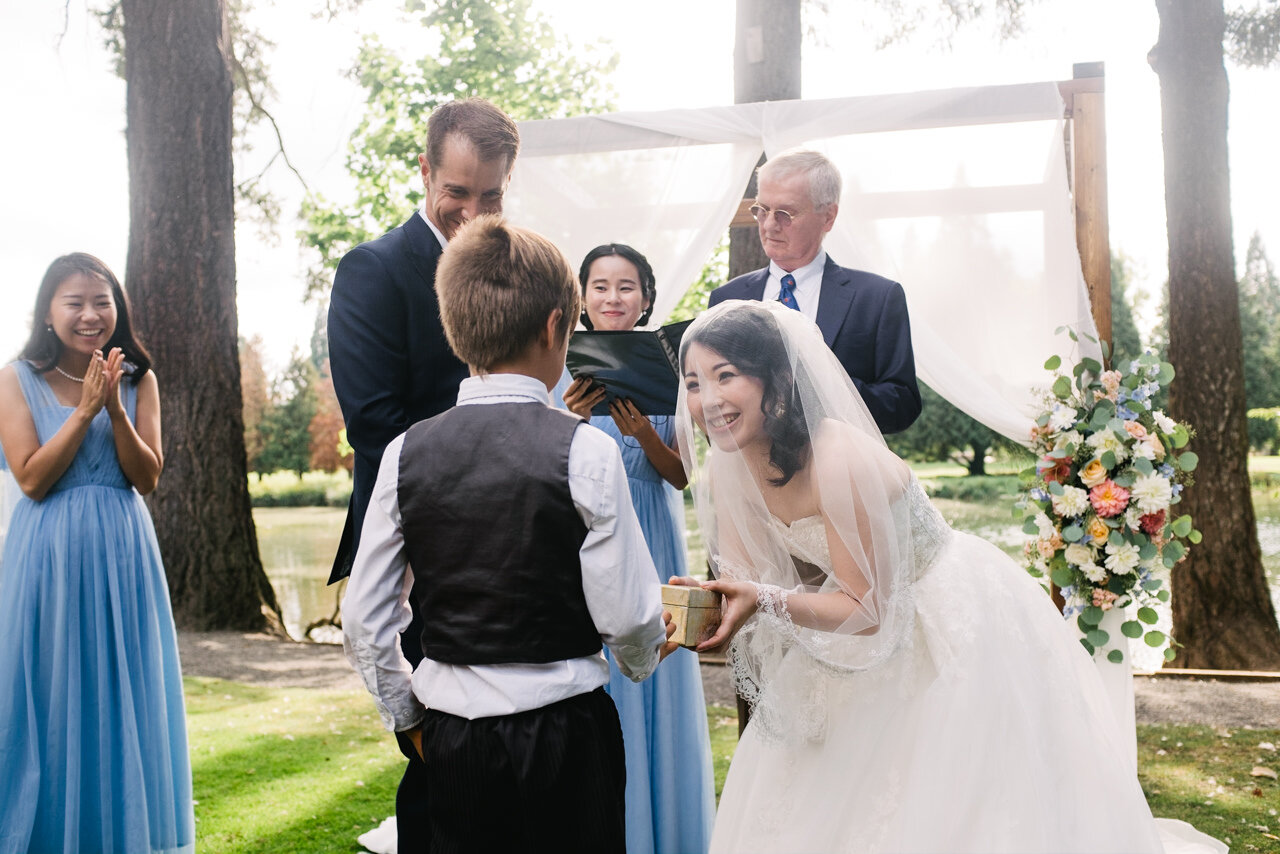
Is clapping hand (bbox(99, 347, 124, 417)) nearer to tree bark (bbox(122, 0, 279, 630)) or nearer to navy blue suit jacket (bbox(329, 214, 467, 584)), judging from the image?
navy blue suit jacket (bbox(329, 214, 467, 584))

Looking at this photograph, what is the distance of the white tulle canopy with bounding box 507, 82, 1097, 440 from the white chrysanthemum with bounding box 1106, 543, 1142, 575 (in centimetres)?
103

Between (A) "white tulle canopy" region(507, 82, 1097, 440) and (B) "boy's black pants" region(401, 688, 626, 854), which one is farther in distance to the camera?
(A) "white tulle canopy" region(507, 82, 1097, 440)

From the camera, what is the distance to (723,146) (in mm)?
5727

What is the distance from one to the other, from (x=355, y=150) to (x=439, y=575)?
1412cm

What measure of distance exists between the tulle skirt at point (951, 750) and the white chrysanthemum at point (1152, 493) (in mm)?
1748

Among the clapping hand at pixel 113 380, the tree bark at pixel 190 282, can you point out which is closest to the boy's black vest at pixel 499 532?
the clapping hand at pixel 113 380

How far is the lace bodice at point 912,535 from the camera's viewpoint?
97.3 inches

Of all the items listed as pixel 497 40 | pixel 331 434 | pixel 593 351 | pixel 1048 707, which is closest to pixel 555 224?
pixel 593 351

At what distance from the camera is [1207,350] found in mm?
6746

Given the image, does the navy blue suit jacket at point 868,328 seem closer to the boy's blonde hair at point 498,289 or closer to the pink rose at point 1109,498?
the pink rose at point 1109,498

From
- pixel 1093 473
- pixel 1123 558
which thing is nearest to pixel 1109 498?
pixel 1093 473

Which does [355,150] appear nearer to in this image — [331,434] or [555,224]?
[555,224]

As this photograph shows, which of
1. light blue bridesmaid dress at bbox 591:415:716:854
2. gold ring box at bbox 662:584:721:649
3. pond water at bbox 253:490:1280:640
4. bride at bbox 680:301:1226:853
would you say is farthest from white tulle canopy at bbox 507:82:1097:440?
pond water at bbox 253:490:1280:640

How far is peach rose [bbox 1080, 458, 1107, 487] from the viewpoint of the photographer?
4.15 m
